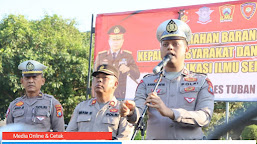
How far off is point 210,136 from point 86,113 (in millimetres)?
2460

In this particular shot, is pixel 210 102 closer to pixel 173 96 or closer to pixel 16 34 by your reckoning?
pixel 173 96

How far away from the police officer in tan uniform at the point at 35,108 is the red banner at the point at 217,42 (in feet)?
14.1

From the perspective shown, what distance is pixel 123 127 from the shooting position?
3803 mm

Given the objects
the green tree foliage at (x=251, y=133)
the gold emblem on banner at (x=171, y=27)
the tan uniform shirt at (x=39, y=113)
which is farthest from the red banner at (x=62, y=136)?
the green tree foliage at (x=251, y=133)

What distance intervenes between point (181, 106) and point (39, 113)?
7.97 ft

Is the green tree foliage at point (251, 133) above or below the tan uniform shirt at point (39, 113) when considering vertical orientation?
below

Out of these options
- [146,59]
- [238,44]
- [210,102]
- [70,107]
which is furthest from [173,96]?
[70,107]

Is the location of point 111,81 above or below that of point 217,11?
below

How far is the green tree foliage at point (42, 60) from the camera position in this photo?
1675 cm

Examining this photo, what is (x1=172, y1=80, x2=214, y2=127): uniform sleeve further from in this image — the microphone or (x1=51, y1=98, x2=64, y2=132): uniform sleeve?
(x1=51, y1=98, x2=64, y2=132): uniform sleeve

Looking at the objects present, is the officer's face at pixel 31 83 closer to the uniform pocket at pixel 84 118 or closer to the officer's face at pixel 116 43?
the uniform pocket at pixel 84 118

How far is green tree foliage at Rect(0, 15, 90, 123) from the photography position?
16750 mm

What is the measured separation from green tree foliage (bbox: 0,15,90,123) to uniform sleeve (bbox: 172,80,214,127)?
14.2 meters

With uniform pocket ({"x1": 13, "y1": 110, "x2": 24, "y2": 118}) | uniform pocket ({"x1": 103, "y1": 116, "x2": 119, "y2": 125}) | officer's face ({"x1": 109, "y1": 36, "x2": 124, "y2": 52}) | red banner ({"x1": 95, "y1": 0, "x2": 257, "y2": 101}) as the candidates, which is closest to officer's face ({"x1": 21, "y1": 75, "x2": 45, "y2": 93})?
uniform pocket ({"x1": 13, "y1": 110, "x2": 24, "y2": 118})
